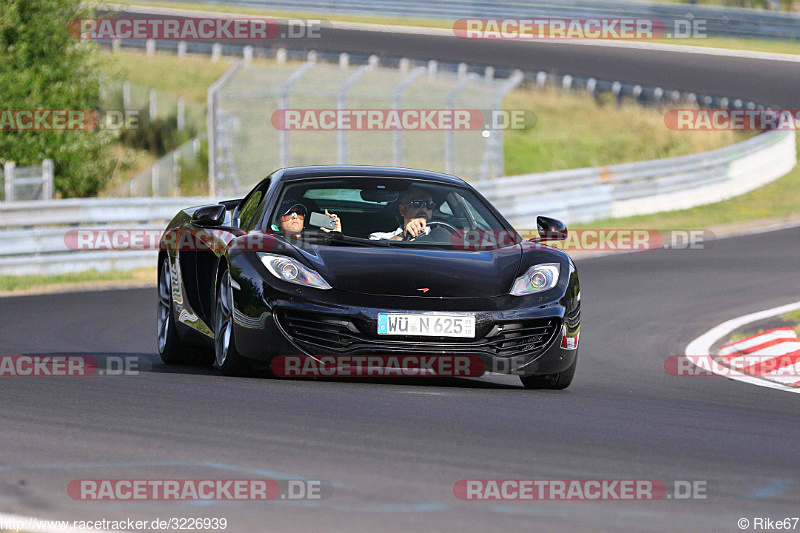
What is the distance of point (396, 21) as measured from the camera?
48781 millimetres

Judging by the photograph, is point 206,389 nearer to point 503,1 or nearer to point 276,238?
point 276,238

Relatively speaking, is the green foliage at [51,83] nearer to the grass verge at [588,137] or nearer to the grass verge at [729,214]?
the grass verge at [729,214]

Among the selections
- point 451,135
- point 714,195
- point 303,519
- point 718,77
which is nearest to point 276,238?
point 303,519

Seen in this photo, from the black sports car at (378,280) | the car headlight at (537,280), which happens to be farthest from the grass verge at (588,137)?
the car headlight at (537,280)

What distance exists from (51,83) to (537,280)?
17859 mm

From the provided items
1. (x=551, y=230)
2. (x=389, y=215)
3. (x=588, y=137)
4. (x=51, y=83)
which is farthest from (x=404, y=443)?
(x=588, y=137)

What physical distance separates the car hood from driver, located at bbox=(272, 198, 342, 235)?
0.45 m

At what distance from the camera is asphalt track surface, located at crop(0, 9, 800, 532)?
492 cm

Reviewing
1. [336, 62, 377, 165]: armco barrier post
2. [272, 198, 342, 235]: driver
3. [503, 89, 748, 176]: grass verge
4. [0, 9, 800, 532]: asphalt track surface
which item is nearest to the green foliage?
[336, 62, 377, 165]: armco barrier post

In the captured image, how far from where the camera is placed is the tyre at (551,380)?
27.9 ft

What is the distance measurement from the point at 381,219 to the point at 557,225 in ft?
3.62

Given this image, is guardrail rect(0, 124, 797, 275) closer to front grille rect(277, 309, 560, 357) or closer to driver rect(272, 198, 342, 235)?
driver rect(272, 198, 342, 235)

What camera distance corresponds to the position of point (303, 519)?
4781mm

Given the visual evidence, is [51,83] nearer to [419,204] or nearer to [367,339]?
[419,204]
